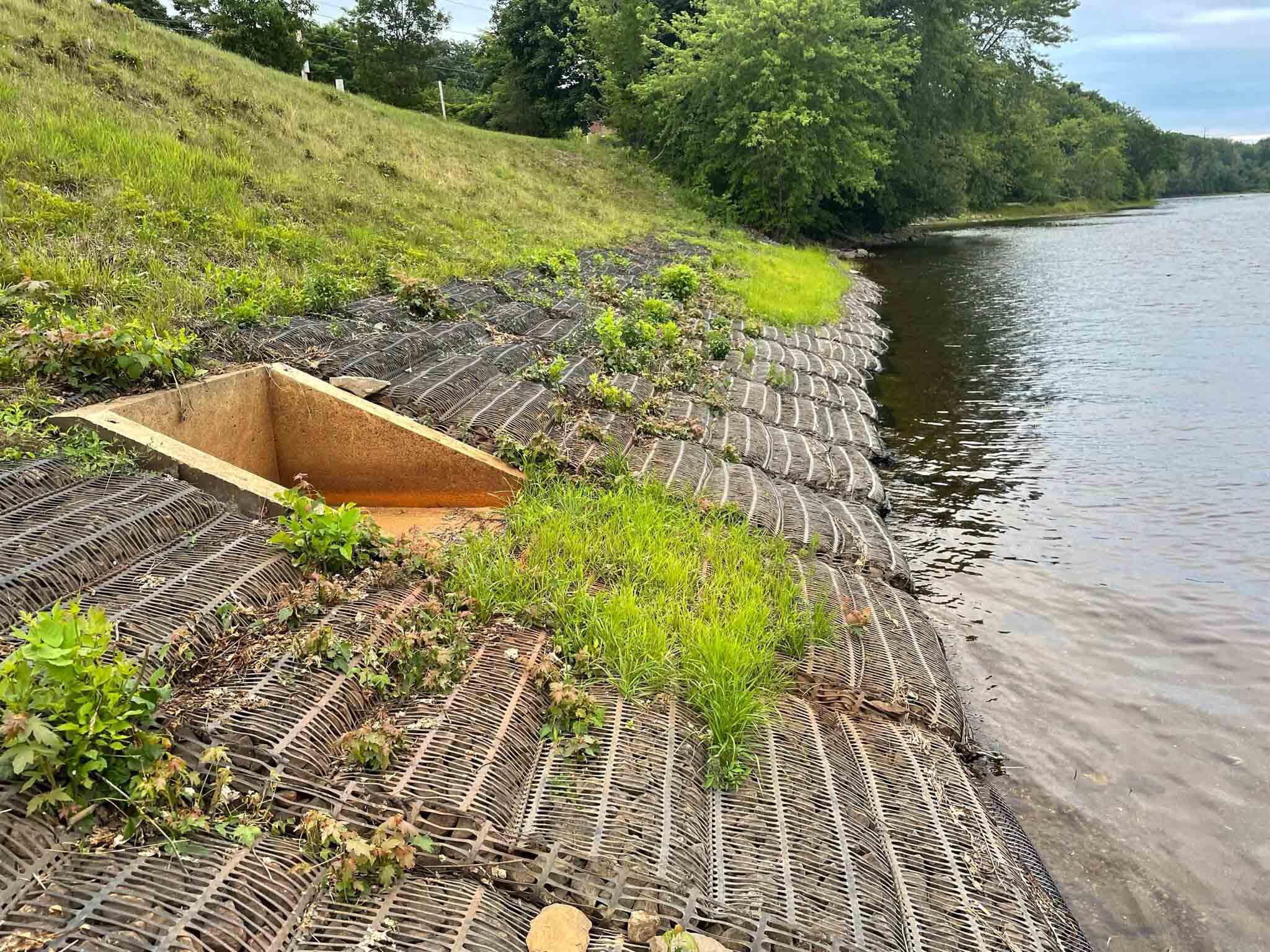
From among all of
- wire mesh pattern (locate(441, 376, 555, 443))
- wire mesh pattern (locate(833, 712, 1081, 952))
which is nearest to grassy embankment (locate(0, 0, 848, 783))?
wire mesh pattern (locate(833, 712, 1081, 952))

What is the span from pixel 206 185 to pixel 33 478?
287 inches

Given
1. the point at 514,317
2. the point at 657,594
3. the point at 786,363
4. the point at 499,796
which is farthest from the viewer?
the point at 786,363

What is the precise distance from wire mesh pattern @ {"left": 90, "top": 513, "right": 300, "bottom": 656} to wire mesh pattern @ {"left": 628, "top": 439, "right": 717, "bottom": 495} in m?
2.94

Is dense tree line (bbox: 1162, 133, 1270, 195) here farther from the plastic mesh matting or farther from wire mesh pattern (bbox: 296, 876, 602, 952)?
wire mesh pattern (bbox: 296, 876, 602, 952)

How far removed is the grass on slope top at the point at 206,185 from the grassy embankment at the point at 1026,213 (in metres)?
37.7

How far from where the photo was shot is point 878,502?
7.60m

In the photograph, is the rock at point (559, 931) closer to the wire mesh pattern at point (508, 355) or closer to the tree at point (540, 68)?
the wire mesh pattern at point (508, 355)

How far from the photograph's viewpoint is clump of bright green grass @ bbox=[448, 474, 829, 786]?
156 inches

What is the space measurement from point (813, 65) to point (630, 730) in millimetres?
28178

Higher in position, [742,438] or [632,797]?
[742,438]

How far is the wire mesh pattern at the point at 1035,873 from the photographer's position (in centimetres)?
318

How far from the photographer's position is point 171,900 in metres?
2.35

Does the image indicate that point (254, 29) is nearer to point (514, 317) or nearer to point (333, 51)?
point (333, 51)

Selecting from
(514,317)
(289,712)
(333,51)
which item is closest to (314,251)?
(514,317)
